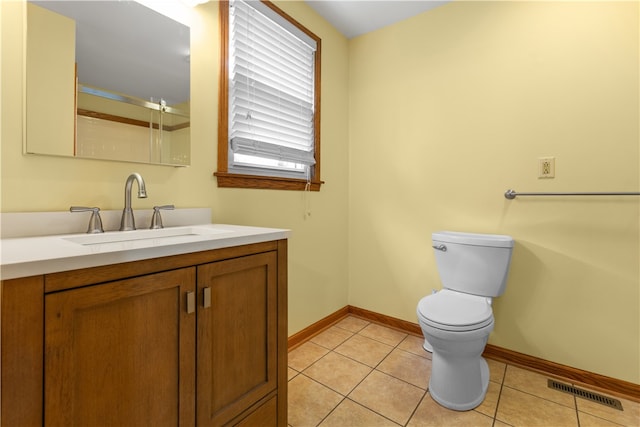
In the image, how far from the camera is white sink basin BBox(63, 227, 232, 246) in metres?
1.03

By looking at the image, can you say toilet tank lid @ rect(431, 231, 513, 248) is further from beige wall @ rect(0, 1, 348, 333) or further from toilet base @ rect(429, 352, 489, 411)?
beige wall @ rect(0, 1, 348, 333)

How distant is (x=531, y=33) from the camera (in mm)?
1732

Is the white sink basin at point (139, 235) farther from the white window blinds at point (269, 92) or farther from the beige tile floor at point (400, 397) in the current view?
the beige tile floor at point (400, 397)

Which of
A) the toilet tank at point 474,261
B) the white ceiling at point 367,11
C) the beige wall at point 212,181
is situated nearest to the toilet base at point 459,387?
the toilet tank at point 474,261

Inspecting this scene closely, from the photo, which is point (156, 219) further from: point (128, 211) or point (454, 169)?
point (454, 169)

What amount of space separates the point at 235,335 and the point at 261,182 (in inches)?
37.4

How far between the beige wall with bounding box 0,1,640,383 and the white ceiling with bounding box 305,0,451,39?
2.6 inches

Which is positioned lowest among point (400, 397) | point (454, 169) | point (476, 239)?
point (400, 397)

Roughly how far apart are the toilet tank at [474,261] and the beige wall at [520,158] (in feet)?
0.65

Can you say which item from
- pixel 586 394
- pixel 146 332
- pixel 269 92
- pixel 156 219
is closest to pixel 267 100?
pixel 269 92

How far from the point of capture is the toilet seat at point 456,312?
54.0 inches

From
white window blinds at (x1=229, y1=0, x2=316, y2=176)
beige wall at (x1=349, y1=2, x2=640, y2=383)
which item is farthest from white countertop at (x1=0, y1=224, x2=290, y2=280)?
beige wall at (x1=349, y1=2, x2=640, y2=383)

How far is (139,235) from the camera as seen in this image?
45.4 inches

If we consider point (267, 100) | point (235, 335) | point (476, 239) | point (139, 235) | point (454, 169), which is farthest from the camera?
point (454, 169)
